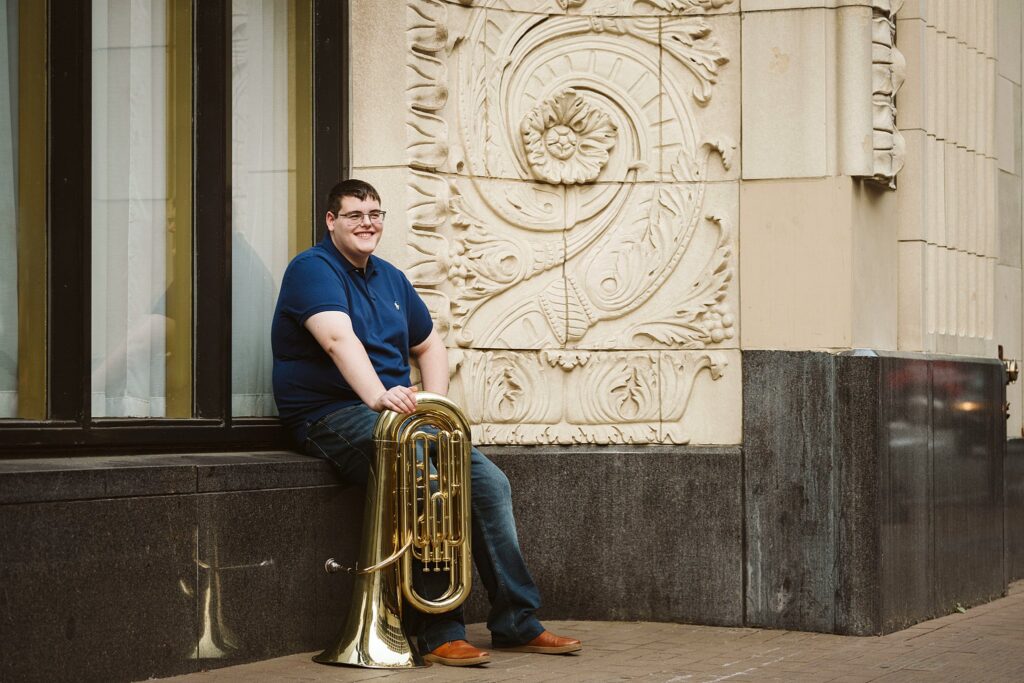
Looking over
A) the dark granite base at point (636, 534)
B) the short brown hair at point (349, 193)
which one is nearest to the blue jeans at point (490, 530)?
the short brown hair at point (349, 193)

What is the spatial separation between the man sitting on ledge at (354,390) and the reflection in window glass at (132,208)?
1.71 feet

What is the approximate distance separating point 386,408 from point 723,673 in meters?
1.69

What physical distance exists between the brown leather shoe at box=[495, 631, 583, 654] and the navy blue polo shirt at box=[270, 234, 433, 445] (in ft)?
4.01

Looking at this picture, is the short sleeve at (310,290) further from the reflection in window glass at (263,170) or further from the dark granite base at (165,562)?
the dark granite base at (165,562)

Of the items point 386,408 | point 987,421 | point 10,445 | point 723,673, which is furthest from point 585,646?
point 987,421

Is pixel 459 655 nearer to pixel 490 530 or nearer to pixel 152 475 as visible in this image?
pixel 490 530

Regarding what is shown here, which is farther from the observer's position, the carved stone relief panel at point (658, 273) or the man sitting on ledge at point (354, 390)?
the carved stone relief panel at point (658, 273)

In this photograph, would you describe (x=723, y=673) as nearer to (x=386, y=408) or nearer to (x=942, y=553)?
(x=386, y=408)

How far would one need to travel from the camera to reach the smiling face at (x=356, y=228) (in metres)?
6.75

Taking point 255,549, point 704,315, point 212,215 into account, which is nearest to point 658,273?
point 704,315

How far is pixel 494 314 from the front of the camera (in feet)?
26.0

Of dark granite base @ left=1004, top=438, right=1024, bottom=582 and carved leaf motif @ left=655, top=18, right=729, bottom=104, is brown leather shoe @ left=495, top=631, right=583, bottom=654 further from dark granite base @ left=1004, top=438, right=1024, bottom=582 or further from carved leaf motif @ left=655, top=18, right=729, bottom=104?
dark granite base @ left=1004, top=438, right=1024, bottom=582

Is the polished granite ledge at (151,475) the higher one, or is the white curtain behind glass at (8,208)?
the white curtain behind glass at (8,208)

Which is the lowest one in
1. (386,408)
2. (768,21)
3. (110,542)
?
(110,542)
